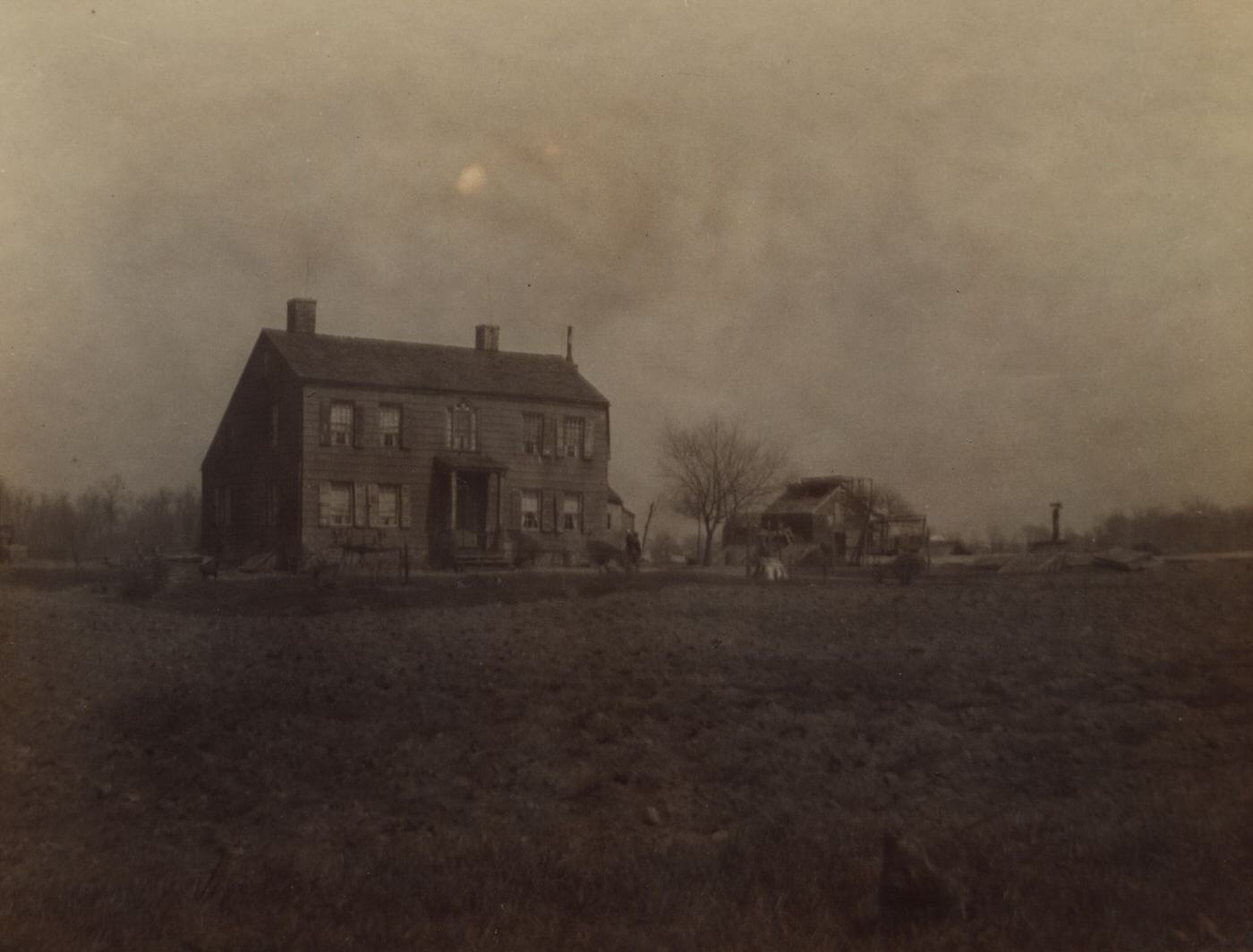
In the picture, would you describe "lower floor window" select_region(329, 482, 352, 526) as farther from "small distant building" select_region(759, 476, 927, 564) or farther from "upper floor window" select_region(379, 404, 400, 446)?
"small distant building" select_region(759, 476, 927, 564)

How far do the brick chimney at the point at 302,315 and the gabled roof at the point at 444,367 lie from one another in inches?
1.8

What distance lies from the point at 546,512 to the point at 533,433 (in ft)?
1.33

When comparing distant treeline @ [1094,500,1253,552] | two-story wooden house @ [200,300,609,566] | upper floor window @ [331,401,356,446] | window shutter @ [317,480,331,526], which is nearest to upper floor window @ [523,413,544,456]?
two-story wooden house @ [200,300,609,566]

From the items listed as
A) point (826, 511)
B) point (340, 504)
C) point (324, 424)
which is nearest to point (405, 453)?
point (340, 504)

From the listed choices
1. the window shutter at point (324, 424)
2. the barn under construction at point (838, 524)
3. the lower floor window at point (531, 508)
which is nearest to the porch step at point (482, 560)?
the lower floor window at point (531, 508)

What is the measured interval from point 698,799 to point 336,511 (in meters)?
2.13

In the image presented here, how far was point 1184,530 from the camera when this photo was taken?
563 cm

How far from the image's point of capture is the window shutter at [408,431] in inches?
196

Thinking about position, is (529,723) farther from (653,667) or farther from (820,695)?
(820,695)

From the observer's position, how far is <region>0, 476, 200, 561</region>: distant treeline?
14.9ft

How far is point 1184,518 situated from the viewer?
223 inches

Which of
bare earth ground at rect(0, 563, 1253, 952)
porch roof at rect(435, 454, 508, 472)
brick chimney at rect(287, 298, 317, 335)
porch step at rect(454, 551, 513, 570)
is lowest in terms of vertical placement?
bare earth ground at rect(0, 563, 1253, 952)

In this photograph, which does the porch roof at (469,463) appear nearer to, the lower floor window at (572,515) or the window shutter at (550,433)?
the window shutter at (550,433)

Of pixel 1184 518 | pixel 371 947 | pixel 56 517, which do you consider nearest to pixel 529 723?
pixel 371 947
